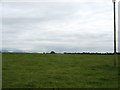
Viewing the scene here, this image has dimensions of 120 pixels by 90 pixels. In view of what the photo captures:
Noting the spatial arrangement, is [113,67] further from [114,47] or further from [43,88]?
[43,88]

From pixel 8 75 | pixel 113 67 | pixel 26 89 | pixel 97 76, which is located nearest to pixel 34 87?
pixel 26 89

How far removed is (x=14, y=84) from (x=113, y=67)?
9.20 meters

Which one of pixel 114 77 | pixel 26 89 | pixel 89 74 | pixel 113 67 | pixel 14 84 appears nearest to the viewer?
pixel 26 89

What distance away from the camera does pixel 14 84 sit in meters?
11.8

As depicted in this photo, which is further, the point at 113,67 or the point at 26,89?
the point at 113,67

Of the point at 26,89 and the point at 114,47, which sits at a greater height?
the point at 114,47

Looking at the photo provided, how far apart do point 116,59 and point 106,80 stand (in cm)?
646

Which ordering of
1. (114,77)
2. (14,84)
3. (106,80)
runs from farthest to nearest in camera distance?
(114,77) → (106,80) → (14,84)

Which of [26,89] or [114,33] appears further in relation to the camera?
[114,33]

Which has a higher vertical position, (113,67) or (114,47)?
(114,47)

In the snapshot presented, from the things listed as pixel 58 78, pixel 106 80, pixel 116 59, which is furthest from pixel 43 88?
pixel 116 59

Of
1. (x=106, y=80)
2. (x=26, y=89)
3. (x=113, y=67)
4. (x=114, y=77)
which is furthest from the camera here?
(x=113, y=67)

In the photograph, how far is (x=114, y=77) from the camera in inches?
564

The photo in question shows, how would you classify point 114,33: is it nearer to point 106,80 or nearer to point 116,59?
point 116,59
